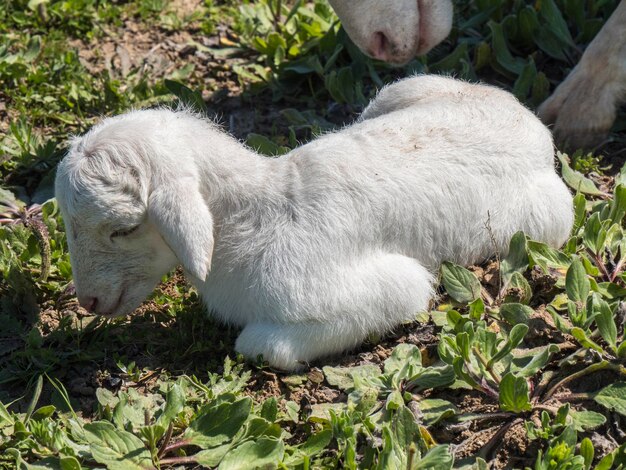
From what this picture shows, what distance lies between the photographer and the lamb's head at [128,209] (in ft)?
13.2

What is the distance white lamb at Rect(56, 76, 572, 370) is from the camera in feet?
13.5

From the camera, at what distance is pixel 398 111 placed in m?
4.91

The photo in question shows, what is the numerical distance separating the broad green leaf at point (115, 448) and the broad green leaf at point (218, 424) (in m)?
0.20

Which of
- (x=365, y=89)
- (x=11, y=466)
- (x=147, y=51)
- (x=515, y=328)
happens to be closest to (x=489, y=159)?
(x=515, y=328)

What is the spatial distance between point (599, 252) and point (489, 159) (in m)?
0.63

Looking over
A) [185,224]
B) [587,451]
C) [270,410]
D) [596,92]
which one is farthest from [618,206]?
[185,224]

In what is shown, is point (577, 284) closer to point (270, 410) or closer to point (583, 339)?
point (583, 339)

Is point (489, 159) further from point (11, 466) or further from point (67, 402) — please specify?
point (11, 466)

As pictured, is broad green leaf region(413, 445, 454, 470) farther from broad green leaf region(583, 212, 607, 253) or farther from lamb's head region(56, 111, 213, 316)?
broad green leaf region(583, 212, 607, 253)

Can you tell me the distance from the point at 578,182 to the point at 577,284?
3.72ft

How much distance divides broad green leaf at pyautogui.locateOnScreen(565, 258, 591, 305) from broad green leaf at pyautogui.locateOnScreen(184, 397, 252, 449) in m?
1.35

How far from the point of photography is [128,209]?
4094 millimetres

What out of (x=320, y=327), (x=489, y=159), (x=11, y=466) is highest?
(x=489, y=159)

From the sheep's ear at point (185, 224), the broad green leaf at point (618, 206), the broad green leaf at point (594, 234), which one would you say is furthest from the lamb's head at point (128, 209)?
the broad green leaf at point (618, 206)
